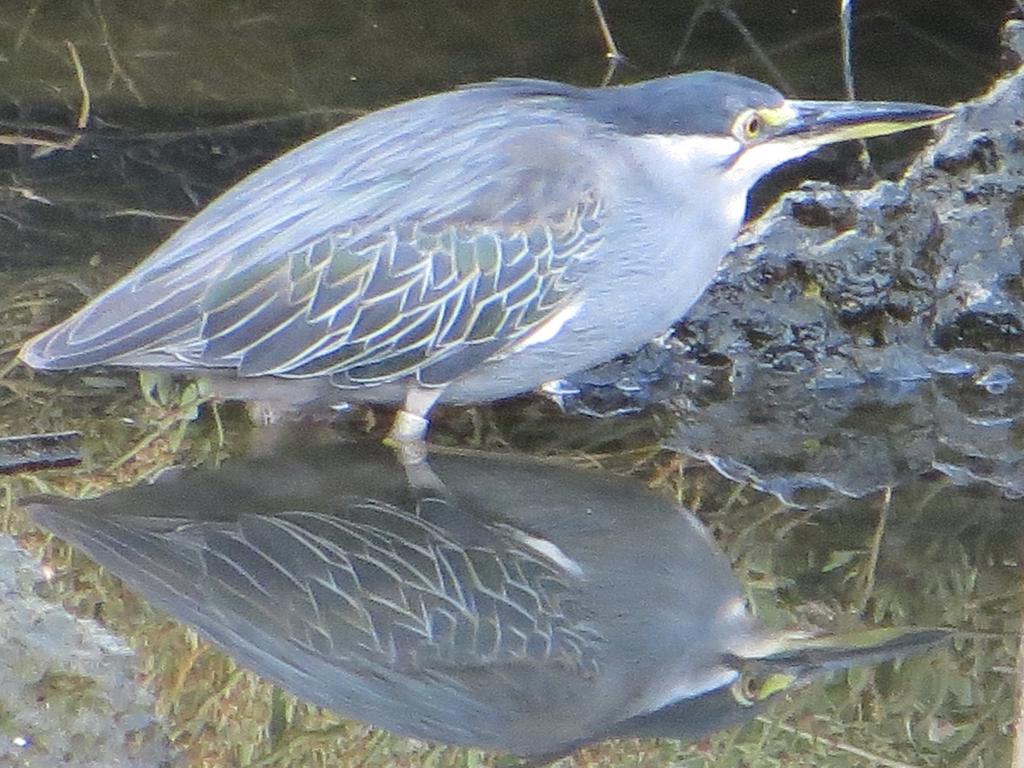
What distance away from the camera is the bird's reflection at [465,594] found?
2.59m

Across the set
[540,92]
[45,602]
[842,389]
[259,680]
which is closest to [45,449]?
[45,602]

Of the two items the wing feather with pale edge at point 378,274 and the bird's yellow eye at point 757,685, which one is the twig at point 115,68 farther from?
the bird's yellow eye at point 757,685

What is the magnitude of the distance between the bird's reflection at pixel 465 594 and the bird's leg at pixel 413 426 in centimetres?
4

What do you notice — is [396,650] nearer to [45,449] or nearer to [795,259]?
[45,449]

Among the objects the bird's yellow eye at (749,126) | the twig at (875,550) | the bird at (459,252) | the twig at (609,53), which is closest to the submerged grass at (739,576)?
the twig at (875,550)

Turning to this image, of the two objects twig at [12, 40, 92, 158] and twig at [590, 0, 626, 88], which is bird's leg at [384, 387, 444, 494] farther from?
twig at [590, 0, 626, 88]

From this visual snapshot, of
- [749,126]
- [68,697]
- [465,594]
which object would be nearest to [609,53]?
[749,126]

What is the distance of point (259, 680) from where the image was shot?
2.65 meters

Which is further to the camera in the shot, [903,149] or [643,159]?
[903,149]

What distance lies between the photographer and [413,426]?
3467 millimetres

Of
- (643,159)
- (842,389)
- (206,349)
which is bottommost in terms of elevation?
(842,389)

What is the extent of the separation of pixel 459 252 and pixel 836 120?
765 millimetres

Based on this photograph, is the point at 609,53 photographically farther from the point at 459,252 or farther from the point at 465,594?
the point at 465,594

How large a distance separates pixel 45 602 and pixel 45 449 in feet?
2.23
